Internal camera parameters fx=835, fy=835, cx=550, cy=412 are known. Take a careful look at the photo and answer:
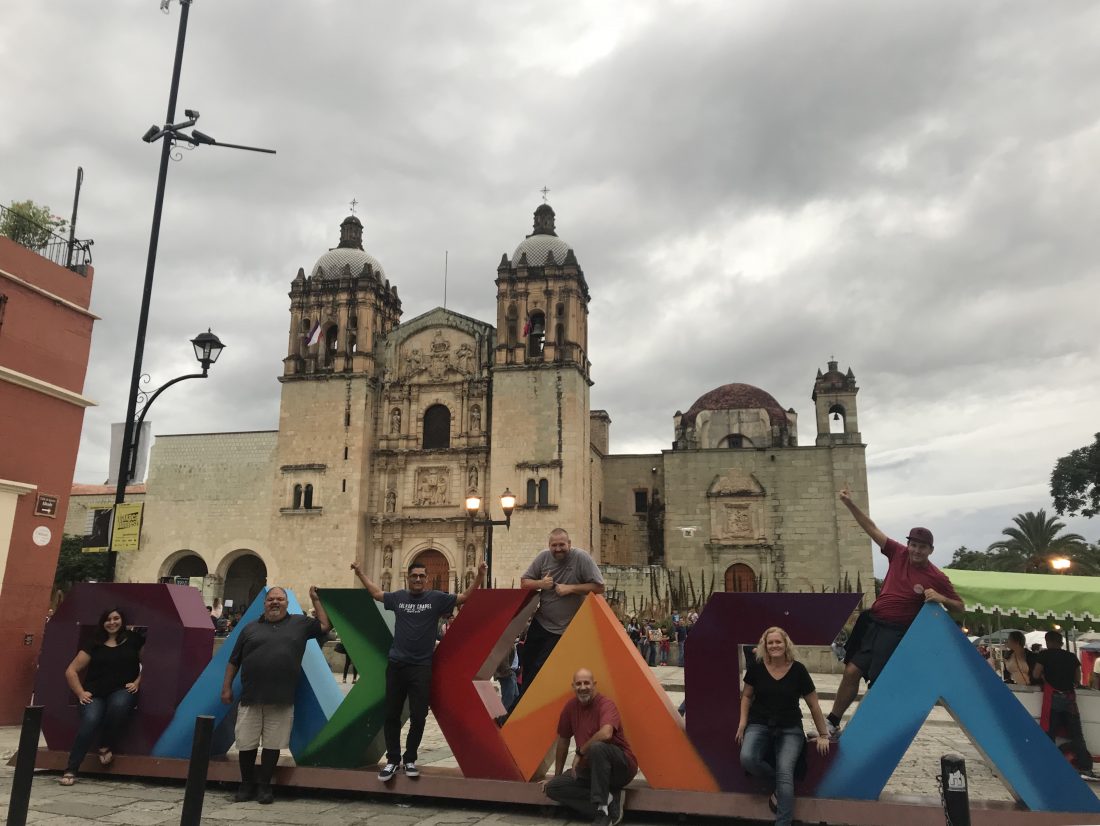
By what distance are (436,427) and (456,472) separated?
218 centimetres

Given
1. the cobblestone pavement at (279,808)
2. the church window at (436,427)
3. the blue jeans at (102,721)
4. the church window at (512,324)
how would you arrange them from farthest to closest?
the church window at (436,427)
the church window at (512,324)
the blue jeans at (102,721)
the cobblestone pavement at (279,808)

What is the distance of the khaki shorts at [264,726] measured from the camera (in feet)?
19.2

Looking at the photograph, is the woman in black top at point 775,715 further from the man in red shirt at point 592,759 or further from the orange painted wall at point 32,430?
the orange painted wall at point 32,430

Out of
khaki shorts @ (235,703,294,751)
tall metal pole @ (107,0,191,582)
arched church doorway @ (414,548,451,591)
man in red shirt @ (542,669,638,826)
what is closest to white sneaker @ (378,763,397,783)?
khaki shorts @ (235,703,294,751)

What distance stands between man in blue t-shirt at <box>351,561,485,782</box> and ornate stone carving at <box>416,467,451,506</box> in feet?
83.6

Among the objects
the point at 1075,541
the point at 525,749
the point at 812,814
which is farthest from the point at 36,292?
the point at 1075,541

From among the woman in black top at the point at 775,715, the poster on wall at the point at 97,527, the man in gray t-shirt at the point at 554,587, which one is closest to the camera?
the woman in black top at the point at 775,715

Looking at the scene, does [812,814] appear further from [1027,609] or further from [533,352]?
[533,352]

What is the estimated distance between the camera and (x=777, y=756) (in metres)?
5.04

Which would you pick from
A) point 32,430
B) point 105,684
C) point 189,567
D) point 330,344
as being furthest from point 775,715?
point 189,567

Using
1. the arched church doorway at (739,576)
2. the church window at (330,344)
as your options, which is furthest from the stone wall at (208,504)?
the arched church doorway at (739,576)

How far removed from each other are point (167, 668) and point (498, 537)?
75.8 ft

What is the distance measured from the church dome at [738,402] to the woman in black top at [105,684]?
31667mm

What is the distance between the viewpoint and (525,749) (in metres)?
5.76
